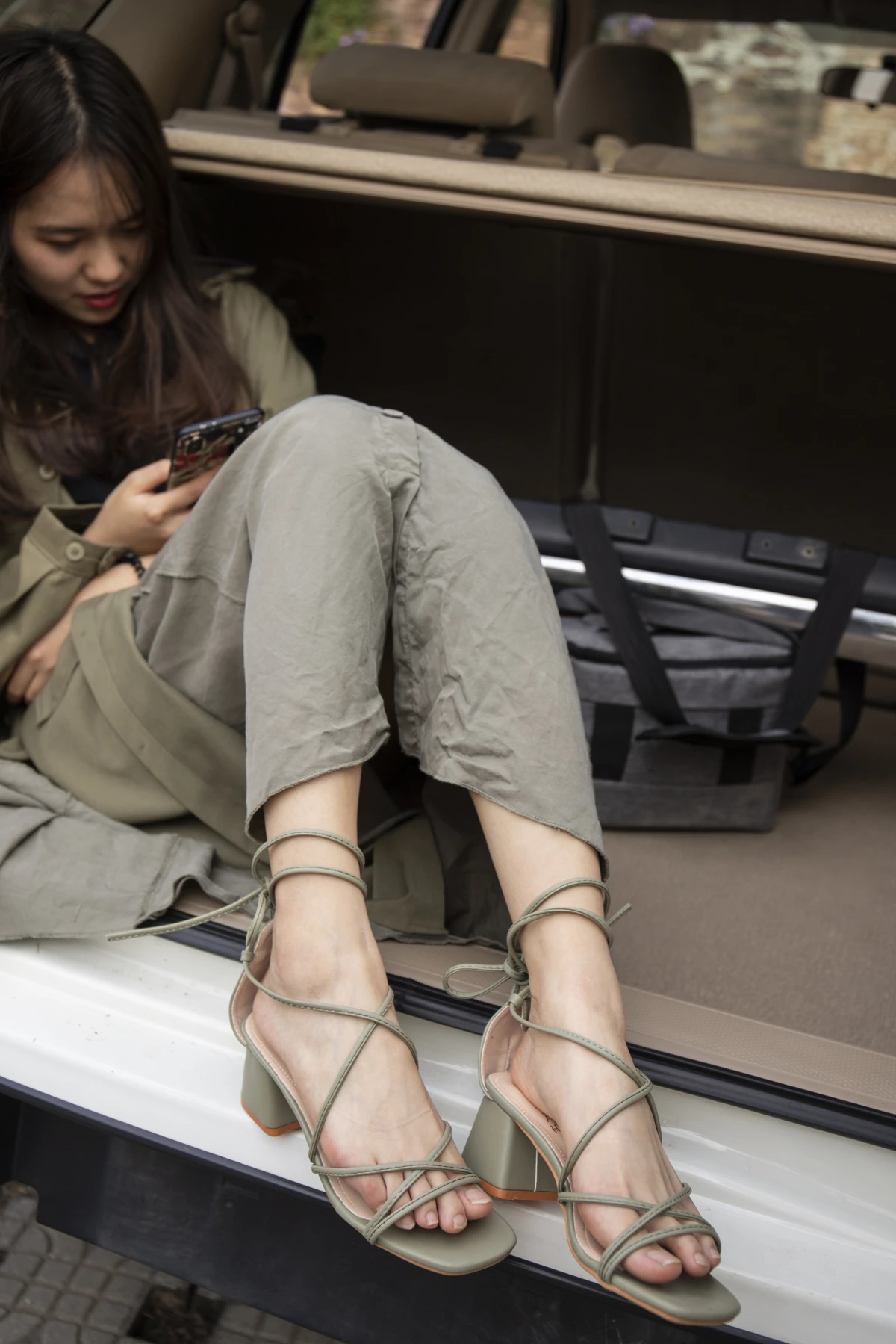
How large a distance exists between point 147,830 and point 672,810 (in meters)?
0.63

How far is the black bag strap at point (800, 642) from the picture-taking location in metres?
1.30

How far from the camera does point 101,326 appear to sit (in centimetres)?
128

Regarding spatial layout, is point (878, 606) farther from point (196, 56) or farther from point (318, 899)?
point (196, 56)

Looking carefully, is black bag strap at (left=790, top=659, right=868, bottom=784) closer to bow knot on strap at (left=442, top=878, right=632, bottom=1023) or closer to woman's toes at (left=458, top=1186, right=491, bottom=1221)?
bow knot on strap at (left=442, top=878, right=632, bottom=1023)

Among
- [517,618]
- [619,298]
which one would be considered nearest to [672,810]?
[517,618]

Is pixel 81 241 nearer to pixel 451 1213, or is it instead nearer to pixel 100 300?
pixel 100 300

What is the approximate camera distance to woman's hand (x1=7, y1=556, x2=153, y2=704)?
1103 mm

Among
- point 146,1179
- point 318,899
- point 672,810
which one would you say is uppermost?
point 318,899

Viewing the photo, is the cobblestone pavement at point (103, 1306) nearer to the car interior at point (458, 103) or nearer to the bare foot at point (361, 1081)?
the bare foot at point (361, 1081)

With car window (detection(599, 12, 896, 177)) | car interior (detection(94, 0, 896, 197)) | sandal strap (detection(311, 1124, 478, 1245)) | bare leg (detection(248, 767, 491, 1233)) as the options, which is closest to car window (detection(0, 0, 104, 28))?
car interior (detection(94, 0, 896, 197))

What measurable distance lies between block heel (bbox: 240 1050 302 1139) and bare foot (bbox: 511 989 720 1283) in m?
0.15

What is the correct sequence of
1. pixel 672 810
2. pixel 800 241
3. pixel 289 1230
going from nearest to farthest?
pixel 289 1230 < pixel 800 241 < pixel 672 810

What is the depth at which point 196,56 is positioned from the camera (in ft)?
4.95

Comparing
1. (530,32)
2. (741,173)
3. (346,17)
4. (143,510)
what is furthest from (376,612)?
(346,17)
